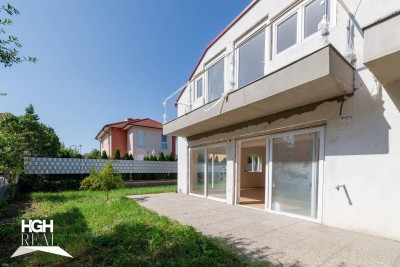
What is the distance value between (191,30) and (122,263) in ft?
38.8

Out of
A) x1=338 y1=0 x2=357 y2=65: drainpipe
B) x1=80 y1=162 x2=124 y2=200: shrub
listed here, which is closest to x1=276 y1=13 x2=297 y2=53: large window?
x1=338 y1=0 x2=357 y2=65: drainpipe

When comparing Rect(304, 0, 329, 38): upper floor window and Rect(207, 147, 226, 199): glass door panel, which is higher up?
Rect(304, 0, 329, 38): upper floor window

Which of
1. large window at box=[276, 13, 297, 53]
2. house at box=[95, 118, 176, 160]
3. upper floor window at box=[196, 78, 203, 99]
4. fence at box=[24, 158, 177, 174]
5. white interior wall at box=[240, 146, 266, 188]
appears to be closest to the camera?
large window at box=[276, 13, 297, 53]

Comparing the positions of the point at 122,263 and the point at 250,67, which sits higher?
the point at 250,67

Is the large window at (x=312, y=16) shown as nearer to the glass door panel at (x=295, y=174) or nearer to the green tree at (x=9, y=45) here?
the glass door panel at (x=295, y=174)

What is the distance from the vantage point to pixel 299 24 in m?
5.79

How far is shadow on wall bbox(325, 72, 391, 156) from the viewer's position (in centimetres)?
431

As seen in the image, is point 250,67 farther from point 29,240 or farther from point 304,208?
point 29,240

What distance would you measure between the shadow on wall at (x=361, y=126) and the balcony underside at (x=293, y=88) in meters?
0.29

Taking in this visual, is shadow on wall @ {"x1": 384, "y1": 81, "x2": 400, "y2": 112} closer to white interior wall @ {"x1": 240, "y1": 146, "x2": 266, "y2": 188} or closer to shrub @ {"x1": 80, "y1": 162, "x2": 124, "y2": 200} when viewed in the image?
shrub @ {"x1": 80, "y1": 162, "x2": 124, "y2": 200}

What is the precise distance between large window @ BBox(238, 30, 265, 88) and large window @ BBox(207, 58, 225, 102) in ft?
3.27

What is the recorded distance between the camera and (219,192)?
29.9 feet

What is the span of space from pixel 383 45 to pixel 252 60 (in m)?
4.11

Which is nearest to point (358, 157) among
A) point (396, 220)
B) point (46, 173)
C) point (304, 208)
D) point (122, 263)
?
point (396, 220)
